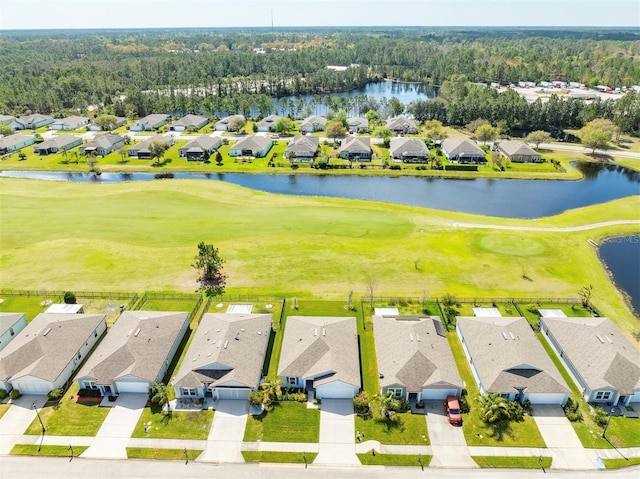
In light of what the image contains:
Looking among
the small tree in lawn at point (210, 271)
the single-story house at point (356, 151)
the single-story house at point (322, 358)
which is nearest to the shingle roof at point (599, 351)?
the single-story house at point (322, 358)

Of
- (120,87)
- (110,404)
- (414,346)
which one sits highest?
(120,87)

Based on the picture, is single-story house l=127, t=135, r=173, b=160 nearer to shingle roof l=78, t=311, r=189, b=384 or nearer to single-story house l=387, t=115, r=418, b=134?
single-story house l=387, t=115, r=418, b=134

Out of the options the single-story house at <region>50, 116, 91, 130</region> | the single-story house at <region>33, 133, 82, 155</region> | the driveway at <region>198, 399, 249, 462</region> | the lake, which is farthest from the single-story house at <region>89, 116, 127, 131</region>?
the driveway at <region>198, 399, 249, 462</region>

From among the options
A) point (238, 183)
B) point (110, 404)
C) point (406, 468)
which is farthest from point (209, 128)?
point (406, 468)

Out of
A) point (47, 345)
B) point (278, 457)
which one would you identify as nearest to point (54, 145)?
point (47, 345)

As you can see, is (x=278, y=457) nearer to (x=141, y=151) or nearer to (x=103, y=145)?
(x=141, y=151)

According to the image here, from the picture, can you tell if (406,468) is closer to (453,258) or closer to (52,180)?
(453,258)
